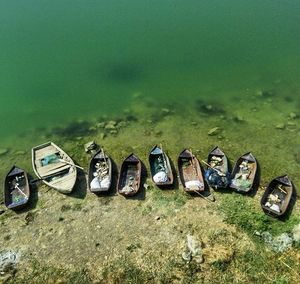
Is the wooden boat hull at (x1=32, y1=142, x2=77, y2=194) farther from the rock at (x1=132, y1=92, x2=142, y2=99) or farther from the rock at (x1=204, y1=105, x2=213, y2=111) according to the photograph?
the rock at (x1=204, y1=105, x2=213, y2=111)

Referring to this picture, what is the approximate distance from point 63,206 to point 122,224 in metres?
3.26

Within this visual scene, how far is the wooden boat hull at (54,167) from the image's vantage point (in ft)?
66.3

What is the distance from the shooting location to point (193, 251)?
1702cm

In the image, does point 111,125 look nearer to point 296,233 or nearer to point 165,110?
point 165,110

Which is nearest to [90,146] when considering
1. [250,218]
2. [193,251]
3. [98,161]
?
[98,161]

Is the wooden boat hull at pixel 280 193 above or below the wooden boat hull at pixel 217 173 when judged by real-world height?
below

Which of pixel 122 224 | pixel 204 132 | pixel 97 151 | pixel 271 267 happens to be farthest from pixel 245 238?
pixel 97 151

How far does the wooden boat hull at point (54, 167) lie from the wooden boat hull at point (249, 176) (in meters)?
8.26

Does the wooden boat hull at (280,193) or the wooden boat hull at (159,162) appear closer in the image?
the wooden boat hull at (280,193)

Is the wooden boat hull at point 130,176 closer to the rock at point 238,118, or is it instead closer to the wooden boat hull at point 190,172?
the wooden boat hull at point 190,172

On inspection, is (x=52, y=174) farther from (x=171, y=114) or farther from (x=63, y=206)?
(x=171, y=114)

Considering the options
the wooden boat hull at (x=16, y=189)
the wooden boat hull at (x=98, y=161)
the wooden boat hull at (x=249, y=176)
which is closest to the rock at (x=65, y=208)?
the wooden boat hull at (x=98, y=161)

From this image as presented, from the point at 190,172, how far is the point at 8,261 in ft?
32.4

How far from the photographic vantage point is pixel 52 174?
2073cm
